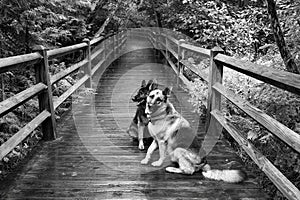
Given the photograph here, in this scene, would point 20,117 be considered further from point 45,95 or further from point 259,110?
point 259,110

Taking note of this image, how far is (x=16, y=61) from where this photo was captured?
272 cm

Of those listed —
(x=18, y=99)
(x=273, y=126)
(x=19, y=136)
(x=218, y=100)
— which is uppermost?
(x=18, y=99)

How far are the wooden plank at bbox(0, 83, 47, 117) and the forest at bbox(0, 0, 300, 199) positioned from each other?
82cm

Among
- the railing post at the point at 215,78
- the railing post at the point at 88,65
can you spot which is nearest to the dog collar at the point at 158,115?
the railing post at the point at 215,78

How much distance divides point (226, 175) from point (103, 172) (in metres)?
1.15

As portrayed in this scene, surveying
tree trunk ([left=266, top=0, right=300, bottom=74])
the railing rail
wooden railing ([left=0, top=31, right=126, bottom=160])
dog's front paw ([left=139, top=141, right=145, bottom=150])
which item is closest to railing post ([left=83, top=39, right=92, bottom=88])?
the railing rail

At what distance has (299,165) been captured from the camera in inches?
122

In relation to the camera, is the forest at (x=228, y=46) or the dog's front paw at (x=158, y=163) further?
the forest at (x=228, y=46)

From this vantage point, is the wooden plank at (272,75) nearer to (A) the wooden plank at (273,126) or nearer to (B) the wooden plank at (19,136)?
(A) the wooden plank at (273,126)

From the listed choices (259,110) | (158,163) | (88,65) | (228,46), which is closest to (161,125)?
(158,163)

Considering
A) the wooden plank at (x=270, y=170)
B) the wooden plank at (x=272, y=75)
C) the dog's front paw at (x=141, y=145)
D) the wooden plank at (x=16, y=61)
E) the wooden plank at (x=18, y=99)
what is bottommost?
the dog's front paw at (x=141, y=145)

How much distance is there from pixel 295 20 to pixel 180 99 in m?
2.43

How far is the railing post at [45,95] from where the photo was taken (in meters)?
3.52

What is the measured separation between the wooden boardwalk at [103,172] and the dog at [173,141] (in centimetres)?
8
